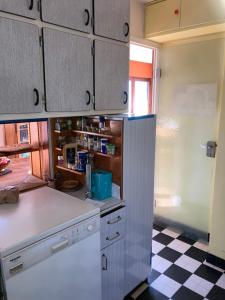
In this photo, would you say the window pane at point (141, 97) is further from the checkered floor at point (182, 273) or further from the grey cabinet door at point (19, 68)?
the grey cabinet door at point (19, 68)

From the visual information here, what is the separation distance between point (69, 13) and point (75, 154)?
0.99 metres

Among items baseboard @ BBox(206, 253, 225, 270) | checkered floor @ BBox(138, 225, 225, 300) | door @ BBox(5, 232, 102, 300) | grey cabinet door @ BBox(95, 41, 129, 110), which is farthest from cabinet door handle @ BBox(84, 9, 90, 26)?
baseboard @ BBox(206, 253, 225, 270)

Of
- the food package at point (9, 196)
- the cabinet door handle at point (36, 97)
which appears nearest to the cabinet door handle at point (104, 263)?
the food package at point (9, 196)

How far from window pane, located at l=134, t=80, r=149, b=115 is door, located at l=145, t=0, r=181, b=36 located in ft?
1.79

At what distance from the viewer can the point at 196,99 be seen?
2.50 m

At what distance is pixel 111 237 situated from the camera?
166 cm

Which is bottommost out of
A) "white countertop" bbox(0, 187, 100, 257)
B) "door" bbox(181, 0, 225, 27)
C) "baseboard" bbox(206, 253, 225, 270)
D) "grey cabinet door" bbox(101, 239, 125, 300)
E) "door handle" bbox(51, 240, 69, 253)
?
"baseboard" bbox(206, 253, 225, 270)

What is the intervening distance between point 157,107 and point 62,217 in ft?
6.43

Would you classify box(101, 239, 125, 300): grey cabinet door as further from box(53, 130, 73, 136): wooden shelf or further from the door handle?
box(53, 130, 73, 136): wooden shelf

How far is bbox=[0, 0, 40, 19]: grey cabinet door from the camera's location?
1.14 meters

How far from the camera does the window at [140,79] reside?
2.60 meters

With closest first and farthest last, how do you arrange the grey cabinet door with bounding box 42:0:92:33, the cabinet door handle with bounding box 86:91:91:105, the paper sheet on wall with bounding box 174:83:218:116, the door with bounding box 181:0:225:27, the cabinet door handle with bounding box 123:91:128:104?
1. the grey cabinet door with bounding box 42:0:92:33
2. the cabinet door handle with bounding box 86:91:91:105
3. the cabinet door handle with bounding box 123:91:128:104
4. the door with bounding box 181:0:225:27
5. the paper sheet on wall with bounding box 174:83:218:116

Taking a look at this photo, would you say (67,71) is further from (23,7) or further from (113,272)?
(113,272)

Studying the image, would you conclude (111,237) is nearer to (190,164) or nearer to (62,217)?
(62,217)
